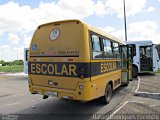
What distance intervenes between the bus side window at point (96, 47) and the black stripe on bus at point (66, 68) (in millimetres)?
262

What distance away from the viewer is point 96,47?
8.60 meters

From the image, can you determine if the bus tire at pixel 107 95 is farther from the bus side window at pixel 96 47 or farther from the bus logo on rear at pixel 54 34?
the bus logo on rear at pixel 54 34

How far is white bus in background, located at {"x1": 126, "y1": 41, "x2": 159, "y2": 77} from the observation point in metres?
20.1

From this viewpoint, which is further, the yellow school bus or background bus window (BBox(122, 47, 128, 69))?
background bus window (BBox(122, 47, 128, 69))

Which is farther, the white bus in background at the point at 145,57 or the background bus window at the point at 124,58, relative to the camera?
the white bus in background at the point at 145,57

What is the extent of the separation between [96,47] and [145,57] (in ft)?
42.1

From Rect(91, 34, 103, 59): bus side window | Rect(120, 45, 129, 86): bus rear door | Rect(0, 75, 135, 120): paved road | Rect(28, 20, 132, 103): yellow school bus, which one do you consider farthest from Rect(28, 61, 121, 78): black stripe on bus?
Rect(120, 45, 129, 86): bus rear door

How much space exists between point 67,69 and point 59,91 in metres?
0.77

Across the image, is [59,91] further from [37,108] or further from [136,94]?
[136,94]

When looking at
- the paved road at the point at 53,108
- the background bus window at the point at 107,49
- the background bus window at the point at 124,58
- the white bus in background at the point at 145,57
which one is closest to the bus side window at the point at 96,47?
the background bus window at the point at 107,49

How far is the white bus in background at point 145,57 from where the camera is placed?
65.8ft

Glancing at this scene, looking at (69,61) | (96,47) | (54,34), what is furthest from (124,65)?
(69,61)

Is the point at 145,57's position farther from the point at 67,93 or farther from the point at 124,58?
the point at 67,93

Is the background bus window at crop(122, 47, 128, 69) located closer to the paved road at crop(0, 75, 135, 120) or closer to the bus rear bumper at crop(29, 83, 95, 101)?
the paved road at crop(0, 75, 135, 120)
